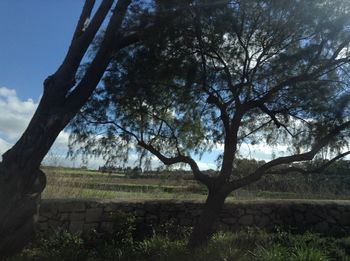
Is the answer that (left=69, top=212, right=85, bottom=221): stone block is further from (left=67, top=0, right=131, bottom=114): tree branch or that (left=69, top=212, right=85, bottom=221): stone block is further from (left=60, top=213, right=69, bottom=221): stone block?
(left=67, top=0, right=131, bottom=114): tree branch

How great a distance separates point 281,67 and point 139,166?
354cm

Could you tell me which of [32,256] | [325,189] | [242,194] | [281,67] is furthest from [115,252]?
[325,189]

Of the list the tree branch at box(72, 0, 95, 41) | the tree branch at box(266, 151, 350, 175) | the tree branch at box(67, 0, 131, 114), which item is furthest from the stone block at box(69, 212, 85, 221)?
the tree branch at box(266, 151, 350, 175)

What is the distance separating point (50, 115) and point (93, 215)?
11.2 feet

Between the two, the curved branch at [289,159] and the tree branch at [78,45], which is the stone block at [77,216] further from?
the curved branch at [289,159]

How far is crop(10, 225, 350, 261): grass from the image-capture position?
8038 mm

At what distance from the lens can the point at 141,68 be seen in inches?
336

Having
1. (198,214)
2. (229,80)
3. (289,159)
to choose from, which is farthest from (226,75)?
(198,214)

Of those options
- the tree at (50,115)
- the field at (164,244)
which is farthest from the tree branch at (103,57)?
the field at (164,244)

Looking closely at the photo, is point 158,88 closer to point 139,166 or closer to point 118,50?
point 118,50

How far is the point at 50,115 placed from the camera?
7895 millimetres

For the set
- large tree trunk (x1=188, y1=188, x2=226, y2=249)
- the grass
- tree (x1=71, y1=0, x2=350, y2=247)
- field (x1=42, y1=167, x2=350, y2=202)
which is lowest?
the grass

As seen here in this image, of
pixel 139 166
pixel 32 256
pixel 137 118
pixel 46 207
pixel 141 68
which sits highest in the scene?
pixel 141 68

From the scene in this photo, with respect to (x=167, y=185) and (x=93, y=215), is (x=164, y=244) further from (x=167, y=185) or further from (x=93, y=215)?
(x=167, y=185)
